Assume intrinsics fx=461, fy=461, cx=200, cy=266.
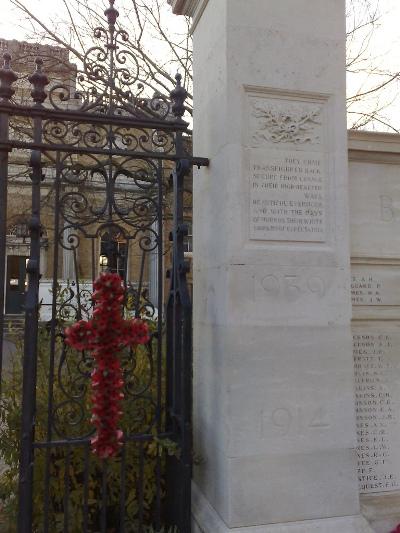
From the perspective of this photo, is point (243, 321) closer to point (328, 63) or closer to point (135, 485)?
point (135, 485)

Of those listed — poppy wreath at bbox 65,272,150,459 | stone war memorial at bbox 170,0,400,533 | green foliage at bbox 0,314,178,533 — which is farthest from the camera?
green foliage at bbox 0,314,178,533

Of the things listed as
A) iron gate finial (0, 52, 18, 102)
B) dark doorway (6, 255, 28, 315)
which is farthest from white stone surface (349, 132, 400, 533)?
dark doorway (6, 255, 28, 315)

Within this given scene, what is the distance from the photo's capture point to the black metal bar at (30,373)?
3.02 m

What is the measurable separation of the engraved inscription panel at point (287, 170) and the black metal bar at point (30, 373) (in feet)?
4.88

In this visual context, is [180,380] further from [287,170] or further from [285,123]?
[285,123]

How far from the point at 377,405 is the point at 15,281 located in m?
23.5

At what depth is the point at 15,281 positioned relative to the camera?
24.3 metres

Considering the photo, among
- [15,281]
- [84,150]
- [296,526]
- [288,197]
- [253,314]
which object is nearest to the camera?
[296,526]

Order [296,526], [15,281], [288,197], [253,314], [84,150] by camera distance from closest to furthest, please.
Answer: [296,526], [253,314], [288,197], [84,150], [15,281]

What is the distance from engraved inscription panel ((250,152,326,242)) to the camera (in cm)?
314

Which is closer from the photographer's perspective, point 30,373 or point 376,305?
point 30,373

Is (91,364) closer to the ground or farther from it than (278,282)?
closer to the ground

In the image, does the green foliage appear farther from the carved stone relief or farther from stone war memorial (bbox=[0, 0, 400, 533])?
the carved stone relief

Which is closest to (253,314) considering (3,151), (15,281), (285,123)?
(285,123)
